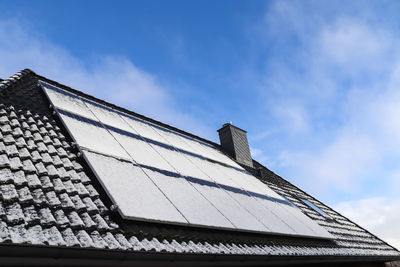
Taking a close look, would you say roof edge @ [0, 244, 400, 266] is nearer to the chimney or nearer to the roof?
the roof

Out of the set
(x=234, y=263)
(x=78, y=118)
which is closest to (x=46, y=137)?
(x=78, y=118)

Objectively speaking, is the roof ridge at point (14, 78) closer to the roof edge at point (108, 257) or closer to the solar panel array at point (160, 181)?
the solar panel array at point (160, 181)

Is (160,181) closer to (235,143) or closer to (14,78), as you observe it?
(14,78)

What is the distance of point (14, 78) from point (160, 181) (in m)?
4.15

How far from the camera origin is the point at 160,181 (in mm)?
4574

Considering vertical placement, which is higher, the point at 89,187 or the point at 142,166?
the point at 142,166

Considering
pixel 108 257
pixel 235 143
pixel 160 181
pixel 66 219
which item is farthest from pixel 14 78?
pixel 235 143

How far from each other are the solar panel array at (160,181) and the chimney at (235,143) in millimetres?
4105

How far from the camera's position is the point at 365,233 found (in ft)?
33.6

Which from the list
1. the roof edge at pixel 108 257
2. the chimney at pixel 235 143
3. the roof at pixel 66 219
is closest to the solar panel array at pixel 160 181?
the roof at pixel 66 219

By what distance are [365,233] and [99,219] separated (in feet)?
33.5

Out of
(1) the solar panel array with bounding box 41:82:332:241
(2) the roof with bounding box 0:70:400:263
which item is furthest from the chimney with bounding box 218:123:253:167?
(2) the roof with bounding box 0:70:400:263

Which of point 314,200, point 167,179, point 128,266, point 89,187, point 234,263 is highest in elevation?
point 314,200

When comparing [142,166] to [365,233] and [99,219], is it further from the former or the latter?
[365,233]
